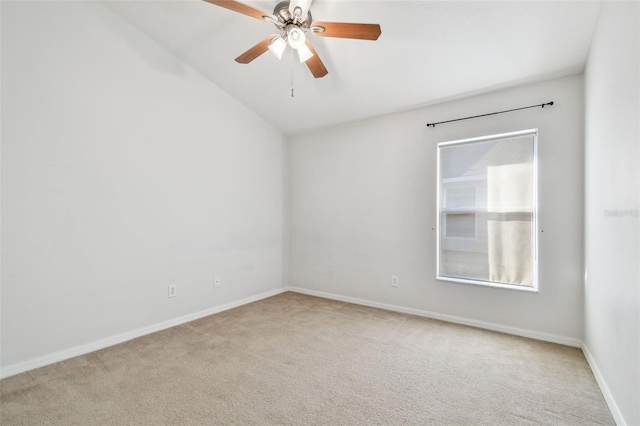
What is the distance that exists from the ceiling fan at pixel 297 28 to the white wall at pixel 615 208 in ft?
4.42

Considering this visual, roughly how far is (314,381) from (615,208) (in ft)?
6.99

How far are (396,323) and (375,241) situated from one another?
3.34 ft

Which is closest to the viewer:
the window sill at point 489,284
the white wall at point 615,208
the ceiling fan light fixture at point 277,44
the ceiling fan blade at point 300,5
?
the white wall at point 615,208

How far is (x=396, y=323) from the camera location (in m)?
3.09

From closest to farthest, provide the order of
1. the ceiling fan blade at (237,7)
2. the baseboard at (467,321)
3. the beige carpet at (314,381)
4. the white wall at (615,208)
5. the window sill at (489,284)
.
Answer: the white wall at (615,208) → the beige carpet at (314,381) → the ceiling fan blade at (237,7) → the baseboard at (467,321) → the window sill at (489,284)

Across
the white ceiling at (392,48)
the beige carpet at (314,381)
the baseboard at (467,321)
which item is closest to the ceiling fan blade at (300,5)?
the white ceiling at (392,48)

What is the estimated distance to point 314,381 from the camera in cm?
200

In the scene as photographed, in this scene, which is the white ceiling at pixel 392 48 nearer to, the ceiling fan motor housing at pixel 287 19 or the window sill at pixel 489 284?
the ceiling fan motor housing at pixel 287 19

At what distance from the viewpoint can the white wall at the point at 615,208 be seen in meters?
1.37

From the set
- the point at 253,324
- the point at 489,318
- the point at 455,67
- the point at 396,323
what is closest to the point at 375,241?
the point at 396,323

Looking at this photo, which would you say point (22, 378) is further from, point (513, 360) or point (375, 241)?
point (513, 360)

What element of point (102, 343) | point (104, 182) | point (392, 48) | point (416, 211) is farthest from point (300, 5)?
point (102, 343)

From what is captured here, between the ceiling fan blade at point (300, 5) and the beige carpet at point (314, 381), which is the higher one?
the ceiling fan blade at point (300, 5)

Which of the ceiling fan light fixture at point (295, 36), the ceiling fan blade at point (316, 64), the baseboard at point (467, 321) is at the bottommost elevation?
the baseboard at point (467, 321)
